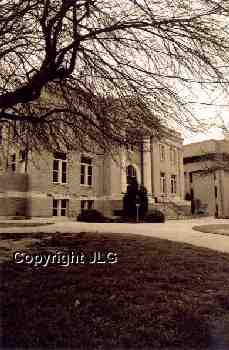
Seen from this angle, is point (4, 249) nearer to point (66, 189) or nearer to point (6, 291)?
point (6, 291)

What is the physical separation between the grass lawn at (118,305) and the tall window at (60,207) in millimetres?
21509

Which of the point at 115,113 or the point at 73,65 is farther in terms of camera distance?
the point at 115,113

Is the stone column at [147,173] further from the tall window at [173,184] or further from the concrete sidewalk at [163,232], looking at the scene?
the concrete sidewalk at [163,232]

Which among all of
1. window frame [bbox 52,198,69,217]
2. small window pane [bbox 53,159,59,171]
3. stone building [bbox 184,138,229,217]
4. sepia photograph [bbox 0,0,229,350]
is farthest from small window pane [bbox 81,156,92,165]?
sepia photograph [bbox 0,0,229,350]

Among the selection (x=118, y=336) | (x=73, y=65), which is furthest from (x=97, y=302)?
(x=73, y=65)

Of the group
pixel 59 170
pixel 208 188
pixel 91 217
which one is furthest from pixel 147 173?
pixel 208 188

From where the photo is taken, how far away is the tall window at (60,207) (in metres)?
30.4

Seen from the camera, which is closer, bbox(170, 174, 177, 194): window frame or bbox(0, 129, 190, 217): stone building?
bbox(0, 129, 190, 217): stone building

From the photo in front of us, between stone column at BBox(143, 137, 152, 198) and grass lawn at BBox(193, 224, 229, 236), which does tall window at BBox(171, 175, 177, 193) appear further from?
grass lawn at BBox(193, 224, 229, 236)

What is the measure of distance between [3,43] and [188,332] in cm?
620

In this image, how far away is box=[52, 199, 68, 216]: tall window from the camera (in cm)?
3038

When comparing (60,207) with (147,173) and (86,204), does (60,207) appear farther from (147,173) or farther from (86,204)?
(147,173)

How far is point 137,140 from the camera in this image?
9328 millimetres

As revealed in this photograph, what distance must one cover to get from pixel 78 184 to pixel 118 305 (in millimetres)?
26273
